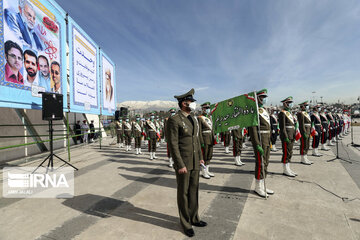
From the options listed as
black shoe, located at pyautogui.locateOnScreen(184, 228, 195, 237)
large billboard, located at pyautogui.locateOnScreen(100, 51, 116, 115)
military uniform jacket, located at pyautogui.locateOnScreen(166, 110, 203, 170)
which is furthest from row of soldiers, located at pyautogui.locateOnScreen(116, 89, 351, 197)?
large billboard, located at pyautogui.locateOnScreen(100, 51, 116, 115)

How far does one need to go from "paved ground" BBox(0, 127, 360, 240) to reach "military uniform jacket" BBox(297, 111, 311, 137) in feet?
5.37

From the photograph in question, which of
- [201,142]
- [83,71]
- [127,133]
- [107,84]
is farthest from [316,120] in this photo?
Answer: [107,84]

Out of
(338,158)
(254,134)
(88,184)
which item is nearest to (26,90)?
(88,184)

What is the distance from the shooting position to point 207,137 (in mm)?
6016

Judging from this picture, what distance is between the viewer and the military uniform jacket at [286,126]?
18.5 ft

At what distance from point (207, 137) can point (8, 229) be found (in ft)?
16.3

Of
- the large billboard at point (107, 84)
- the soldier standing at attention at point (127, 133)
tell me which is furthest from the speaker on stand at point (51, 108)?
the soldier standing at attention at point (127, 133)

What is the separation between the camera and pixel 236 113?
473 centimetres

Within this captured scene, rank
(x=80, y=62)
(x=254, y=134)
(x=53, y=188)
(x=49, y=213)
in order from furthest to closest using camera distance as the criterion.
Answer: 1. (x=80, y=62)
2. (x=53, y=188)
3. (x=254, y=134)
4. (x=49, y=213)

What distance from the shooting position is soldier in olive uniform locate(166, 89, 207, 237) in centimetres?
288

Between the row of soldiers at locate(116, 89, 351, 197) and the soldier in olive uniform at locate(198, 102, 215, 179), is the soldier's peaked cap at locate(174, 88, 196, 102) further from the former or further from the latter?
the soldier in olive uniform at locate(198, 102, 215, 179)

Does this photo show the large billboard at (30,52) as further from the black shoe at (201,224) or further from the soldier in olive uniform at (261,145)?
the soldier in olive uniform at (261,145)

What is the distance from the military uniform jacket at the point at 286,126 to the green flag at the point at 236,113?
1.97m

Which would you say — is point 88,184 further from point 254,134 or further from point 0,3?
point 0,3
